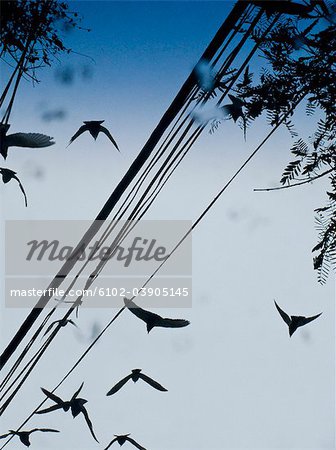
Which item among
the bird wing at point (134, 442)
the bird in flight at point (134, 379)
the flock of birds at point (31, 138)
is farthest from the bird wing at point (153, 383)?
the flock of birds at point (31, 138)

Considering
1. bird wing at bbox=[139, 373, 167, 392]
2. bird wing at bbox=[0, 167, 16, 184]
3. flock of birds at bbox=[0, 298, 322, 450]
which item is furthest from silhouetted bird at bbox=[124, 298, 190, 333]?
bird wing at bbox=[0, 167, 16, 184]

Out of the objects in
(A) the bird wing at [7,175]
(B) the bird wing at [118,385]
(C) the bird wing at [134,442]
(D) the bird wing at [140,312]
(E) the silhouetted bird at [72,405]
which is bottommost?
(C) the bird wing at [134,442]

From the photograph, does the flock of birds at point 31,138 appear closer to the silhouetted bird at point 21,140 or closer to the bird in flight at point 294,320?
the silhouetted bird at point 21,140

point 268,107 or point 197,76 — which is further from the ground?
point 268,107

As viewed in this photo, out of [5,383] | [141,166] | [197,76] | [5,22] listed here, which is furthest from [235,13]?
[5,22]

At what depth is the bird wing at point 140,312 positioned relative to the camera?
86 cm

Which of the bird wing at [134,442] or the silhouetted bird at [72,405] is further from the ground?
the silhouetted bird at [72,405]

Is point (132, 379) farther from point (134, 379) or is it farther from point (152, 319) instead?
point (152, 319)

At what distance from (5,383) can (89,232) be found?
33 centimetres

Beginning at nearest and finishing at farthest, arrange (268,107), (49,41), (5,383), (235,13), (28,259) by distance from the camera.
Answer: (235,13)
(5,383)
(268,107)
(49,41)
(28,259)

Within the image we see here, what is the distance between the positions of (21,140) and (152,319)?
0.40 m

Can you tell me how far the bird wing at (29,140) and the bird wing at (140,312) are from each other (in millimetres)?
312

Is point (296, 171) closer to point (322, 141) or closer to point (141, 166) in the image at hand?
point (322, 141)

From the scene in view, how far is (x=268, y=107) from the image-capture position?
125 centimetres
